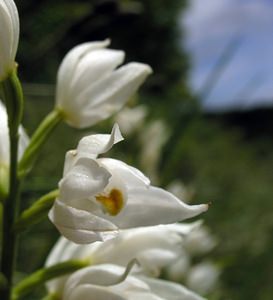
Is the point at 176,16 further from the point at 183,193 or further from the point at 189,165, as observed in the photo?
the point at 183,193

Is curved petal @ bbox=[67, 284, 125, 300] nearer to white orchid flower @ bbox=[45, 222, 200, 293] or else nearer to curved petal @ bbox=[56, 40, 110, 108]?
white orchid flower @ bbox=[45, 222, 200, 293]

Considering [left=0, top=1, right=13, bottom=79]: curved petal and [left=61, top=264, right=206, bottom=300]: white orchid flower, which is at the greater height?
[left=0, top=1, right=13, bottom=79]: curved petal

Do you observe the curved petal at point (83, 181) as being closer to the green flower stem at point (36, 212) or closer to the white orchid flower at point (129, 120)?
the green flower stem at point (36, 212)

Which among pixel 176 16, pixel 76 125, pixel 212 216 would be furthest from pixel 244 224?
pixel 176 16

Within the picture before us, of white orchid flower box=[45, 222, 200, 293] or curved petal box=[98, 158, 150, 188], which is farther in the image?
white orchid flower box=[45, 222, 200, 293]

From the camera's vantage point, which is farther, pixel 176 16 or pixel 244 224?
pixel 176 16

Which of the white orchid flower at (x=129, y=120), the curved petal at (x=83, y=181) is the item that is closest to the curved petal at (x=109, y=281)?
the curved petal at (x=83, y=181)

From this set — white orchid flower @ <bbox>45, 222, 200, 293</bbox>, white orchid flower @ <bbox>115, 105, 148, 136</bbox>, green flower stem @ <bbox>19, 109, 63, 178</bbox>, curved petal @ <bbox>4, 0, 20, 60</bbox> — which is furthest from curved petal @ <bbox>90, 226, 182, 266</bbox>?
white orchid flower @ <bbox>115, 105, 148, 136</bbox>
